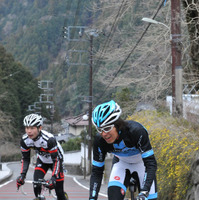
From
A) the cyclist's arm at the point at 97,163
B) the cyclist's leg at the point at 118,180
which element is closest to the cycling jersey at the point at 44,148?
the cyclist's leg at the point at 118,180

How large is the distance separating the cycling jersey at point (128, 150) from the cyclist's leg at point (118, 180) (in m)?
0.03

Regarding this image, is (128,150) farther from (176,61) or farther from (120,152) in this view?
(176,61)

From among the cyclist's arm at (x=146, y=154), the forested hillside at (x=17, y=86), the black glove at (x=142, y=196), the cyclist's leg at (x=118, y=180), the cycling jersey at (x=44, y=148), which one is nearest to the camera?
the black glove at (x=142, y=196)

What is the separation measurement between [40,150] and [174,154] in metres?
2.79

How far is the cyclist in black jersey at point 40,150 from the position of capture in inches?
261

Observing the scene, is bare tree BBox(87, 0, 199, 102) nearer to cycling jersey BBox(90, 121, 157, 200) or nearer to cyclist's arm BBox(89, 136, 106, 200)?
cycling jersey BBox(90, 121, 157, 200)

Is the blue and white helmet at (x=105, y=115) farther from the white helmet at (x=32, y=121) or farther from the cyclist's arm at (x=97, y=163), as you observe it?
the white helmet at (x=32, y=121)

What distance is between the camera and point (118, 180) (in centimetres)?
482

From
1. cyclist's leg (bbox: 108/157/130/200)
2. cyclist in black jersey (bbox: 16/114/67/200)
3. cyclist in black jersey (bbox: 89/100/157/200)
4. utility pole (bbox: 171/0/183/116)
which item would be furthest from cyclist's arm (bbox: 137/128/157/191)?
utility pole (bbox: 171/0/183/116)

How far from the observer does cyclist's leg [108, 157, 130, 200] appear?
4629mm

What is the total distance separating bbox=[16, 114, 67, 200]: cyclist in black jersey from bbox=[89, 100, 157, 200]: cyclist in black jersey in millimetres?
1885

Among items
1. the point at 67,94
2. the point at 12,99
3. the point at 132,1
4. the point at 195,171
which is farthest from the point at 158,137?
the point at 67,94

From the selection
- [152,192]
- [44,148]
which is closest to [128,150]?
[152,192]

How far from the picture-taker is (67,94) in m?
101
